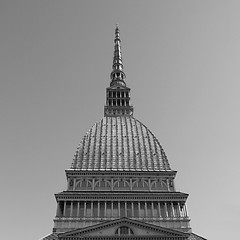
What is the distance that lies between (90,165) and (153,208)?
15528mm

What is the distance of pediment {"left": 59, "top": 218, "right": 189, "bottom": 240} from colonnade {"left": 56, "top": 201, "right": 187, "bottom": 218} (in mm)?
7358

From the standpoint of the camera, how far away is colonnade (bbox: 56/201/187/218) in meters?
55.2

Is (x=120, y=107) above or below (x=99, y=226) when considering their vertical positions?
above

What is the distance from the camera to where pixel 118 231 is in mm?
47188

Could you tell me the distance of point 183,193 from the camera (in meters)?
58.2

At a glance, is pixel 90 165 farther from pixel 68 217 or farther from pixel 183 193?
pixel 183 193

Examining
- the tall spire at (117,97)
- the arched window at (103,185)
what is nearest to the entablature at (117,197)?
the arched window at (103,185)

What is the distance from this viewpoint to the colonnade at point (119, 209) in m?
55.2

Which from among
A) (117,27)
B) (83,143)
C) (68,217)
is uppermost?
(117,27)

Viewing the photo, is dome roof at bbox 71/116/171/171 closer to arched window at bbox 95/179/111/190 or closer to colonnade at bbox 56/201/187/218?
arched window at bbox 95/179/111/190

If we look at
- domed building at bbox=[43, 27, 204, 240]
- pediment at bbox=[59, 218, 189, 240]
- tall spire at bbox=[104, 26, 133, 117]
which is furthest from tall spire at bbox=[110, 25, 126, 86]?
pediment at bbox=[59, 218, 189, 240]

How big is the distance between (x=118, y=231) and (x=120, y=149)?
24.0 metres

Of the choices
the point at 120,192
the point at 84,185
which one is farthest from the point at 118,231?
the point at 84,185

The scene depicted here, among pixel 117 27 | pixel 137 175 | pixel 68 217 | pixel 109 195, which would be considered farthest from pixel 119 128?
pixel 117 27
